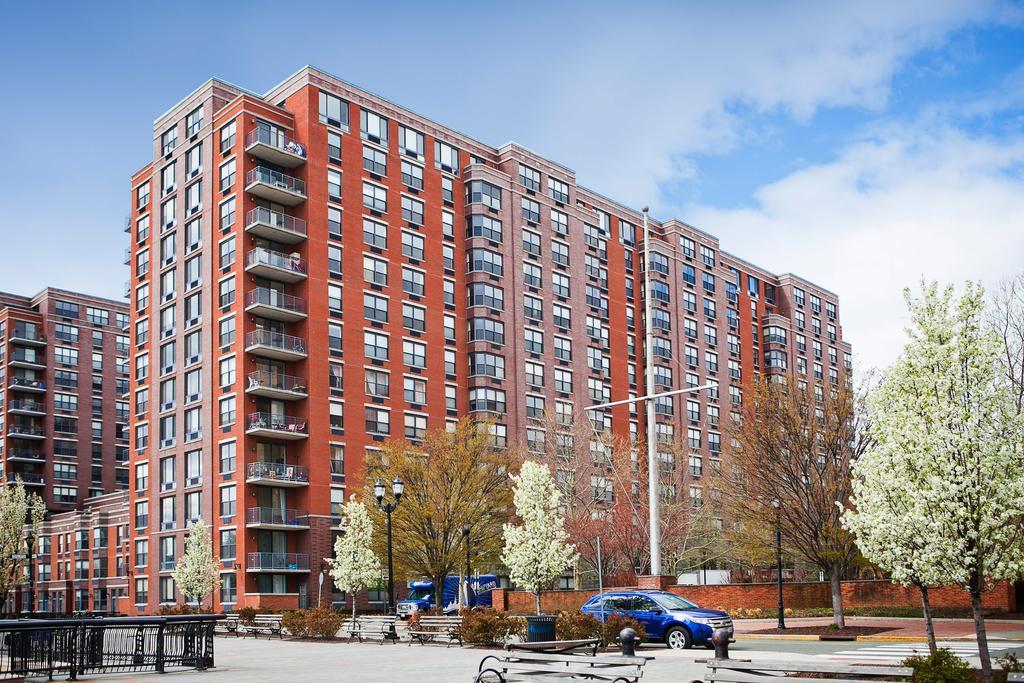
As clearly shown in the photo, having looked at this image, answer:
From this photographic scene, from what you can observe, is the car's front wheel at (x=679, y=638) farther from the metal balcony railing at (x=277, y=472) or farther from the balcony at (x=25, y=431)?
the balcony at (x=25, y=431)

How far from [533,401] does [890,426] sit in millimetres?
62192

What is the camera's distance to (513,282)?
79062 mm

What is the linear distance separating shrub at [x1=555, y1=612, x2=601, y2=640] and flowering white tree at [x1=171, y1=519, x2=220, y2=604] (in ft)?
122

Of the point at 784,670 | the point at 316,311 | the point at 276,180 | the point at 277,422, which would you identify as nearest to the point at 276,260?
the point at 316,311

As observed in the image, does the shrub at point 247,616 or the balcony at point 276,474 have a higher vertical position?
the balcony at point 276,474

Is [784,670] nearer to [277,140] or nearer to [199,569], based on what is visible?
[199,569]

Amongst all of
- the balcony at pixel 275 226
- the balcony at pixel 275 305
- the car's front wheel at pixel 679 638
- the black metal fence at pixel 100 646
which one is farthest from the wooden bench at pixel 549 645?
the balcony at pixel 275 226

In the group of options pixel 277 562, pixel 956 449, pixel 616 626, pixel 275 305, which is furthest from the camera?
pixel 275 305

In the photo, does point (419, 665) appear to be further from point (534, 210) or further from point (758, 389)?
point (534, 210)

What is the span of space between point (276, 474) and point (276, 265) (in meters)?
12.9

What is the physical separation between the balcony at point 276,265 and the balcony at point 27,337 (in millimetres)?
54083

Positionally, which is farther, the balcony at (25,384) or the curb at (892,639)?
the balcony at (25,384)

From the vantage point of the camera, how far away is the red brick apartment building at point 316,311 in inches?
2530

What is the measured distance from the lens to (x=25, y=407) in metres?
107
